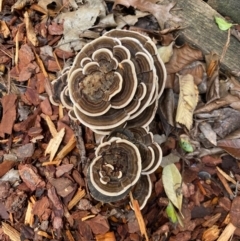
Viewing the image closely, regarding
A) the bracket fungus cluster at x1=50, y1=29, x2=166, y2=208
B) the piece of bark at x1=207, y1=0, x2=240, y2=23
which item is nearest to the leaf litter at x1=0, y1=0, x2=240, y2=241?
the bracket fungus cluster at x1=50, y1=29, x2=166, y2=208

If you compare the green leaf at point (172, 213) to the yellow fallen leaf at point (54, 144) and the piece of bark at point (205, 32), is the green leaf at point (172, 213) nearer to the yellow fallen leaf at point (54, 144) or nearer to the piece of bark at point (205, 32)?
the yellow fallen leaf at point (54, 144)

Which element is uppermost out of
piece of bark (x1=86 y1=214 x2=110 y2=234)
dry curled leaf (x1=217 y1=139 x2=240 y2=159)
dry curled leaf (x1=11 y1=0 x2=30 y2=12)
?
dry curled leaf (x1=11 y1=0 x2=30 y2=12)

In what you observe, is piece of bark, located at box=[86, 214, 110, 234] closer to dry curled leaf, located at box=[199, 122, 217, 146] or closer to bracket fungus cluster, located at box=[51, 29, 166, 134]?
bracket fungus cluster, located at box=[51, 29, 166, 134]

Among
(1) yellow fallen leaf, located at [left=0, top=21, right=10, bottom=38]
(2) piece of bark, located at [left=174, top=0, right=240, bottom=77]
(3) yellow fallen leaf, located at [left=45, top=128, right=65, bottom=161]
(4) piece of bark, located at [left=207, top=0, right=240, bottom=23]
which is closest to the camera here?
(3) yellow fallen leaf, located at [left=45, top=128, right=65, bottom=161]

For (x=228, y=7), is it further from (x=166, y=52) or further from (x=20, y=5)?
(x=20, y=5)

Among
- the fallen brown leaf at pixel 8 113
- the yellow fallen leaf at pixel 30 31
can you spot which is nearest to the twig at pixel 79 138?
the fallen brown leaf at pixel 8 113

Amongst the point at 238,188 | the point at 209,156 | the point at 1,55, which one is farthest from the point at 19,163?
the point at 238,188

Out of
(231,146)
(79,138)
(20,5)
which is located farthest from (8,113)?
(231,146)
